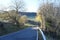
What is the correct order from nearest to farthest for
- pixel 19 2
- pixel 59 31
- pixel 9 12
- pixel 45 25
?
pixel 59 31
pixel 45 25
pixel 9 12
pixel 19 2

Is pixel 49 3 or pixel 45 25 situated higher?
pixel 49 3

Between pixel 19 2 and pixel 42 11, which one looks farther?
pixel 19 2

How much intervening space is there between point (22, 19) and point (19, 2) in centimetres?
461

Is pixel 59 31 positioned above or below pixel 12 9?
below

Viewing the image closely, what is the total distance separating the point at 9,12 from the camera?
3603 cm

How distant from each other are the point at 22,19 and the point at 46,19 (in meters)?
6.07

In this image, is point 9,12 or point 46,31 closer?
point 46,31

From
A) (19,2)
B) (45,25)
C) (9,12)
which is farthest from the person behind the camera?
(19,2)

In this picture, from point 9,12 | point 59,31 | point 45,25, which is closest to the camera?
point 59,31

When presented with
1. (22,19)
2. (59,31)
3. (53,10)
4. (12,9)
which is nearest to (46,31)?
(59,31)

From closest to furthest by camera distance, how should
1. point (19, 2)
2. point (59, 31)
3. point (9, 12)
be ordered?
point (59, 31)
point (9, 12)
point (19, 2)

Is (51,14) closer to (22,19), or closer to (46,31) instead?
(46,31)

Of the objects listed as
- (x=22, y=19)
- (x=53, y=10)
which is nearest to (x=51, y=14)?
(x=53, y=10)

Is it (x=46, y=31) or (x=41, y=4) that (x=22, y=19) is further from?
(x=46, y=31)
